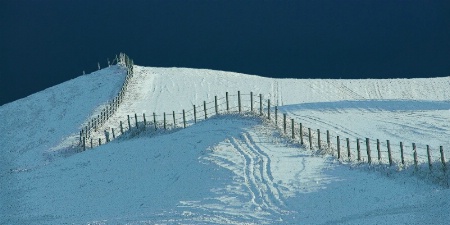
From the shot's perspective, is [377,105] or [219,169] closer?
[219,169]

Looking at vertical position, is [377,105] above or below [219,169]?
above

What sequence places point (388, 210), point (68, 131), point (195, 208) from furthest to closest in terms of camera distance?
point (68, 131), point (195, 208), point (388, 210)

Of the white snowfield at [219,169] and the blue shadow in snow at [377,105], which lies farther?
the blue shadow in snow at [377,105]

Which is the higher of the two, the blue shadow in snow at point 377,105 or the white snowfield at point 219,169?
the blue shadow in snow at point 377,105

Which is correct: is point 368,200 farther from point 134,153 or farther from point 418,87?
point 418,87

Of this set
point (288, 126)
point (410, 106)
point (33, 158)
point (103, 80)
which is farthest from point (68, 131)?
point (410, 106)
